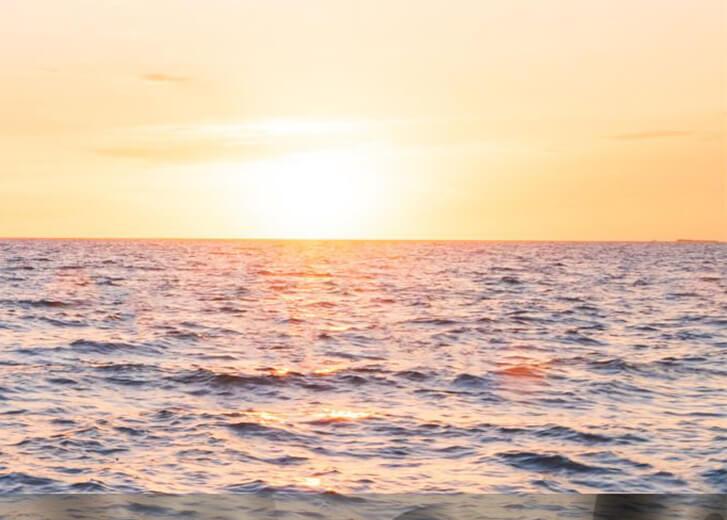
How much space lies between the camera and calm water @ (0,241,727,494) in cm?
1154

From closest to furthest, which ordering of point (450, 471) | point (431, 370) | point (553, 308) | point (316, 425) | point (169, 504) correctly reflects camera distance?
point (169, 504), point (450, 471), point (316, 425), point (431, 370), point (553, 308)

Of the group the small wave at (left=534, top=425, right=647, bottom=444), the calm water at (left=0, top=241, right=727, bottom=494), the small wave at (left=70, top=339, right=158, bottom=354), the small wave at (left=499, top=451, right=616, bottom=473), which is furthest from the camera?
the small wave at (left=70, top=339, right=158, bottom=354)

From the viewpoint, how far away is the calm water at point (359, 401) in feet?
37.9

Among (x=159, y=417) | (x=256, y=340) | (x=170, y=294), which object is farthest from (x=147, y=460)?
(x=170, y=294)

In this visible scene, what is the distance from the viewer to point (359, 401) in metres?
17.3

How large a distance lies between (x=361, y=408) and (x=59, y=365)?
8.74 metres

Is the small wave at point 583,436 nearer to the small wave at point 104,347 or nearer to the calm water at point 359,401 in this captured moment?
the calm water at point 359,401

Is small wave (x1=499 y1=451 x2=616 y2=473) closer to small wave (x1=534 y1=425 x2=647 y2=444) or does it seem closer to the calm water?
the calm water

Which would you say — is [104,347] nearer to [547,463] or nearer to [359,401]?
[359,401]

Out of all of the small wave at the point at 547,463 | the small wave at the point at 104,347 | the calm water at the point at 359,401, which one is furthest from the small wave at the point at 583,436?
the small wave at the point at 104,347

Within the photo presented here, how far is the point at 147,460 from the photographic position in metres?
11.9

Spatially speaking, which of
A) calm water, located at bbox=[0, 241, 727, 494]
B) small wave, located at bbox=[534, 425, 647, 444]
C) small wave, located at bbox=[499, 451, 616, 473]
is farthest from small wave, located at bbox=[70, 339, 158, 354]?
small wave, located at bbox=[499, 451, 616, 473]

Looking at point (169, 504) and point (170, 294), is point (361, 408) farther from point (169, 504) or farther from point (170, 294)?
point (170, 294)

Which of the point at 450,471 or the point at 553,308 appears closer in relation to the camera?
the point at 450,471
